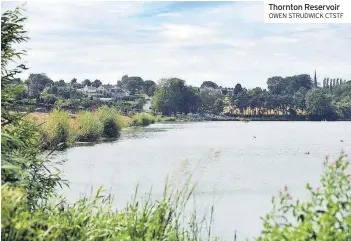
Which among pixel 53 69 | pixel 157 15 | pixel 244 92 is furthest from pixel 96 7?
pixel 244 92

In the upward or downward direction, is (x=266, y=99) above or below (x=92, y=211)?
above

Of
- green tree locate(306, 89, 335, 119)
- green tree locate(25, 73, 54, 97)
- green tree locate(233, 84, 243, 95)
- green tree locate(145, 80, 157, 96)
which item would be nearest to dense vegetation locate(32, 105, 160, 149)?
green tree locate(25, 73, 54, 97)

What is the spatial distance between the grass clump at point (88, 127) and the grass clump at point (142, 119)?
47.8 feet

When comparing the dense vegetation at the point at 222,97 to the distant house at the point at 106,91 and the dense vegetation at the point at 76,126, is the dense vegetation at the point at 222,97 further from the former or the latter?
the dense vegetation at the point at 76,126

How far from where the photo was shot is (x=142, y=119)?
139 feet

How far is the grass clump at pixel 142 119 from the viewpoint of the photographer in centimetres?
4131

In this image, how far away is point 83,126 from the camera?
2505cm

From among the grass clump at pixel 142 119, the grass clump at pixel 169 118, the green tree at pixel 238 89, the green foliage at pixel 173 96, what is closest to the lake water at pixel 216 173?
the green foliage at pixel 173 96

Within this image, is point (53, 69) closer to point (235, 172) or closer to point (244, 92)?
point (235, 172)

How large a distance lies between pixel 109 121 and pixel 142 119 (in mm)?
13590

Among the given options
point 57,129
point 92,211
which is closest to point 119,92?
point 57,129

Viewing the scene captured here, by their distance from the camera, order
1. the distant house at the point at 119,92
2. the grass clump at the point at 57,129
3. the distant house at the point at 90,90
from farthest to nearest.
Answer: the distant house at the point at 90,90 → the distant house at the point at 119,92 → the grass clump at the point at 57,129

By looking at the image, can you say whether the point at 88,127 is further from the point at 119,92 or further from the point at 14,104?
the point at 119,92

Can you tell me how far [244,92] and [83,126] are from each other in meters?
28.3
